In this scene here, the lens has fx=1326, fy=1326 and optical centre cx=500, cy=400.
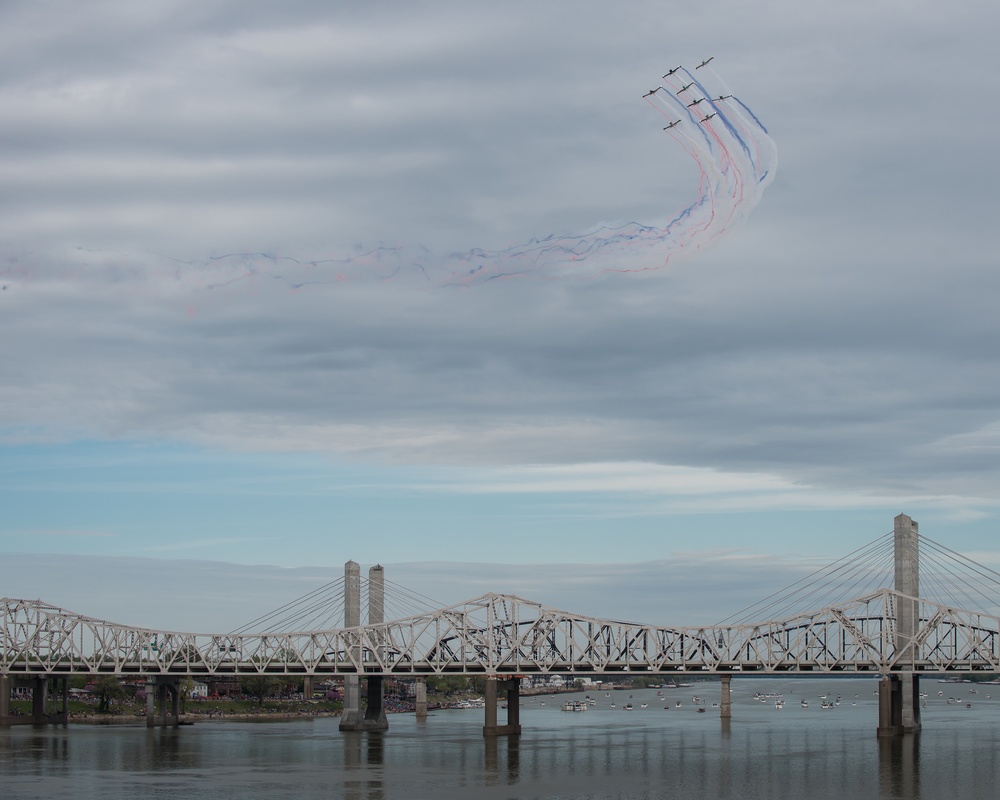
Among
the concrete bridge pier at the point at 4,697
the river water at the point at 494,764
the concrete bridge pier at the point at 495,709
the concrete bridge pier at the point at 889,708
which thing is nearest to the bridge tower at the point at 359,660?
the river water at the point at 494,764

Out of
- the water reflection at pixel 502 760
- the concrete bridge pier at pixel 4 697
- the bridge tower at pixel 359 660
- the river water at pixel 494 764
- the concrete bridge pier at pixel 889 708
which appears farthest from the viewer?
the concrete bridge pier at pixel 4 697

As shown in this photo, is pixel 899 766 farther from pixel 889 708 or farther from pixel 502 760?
pixel 889 708

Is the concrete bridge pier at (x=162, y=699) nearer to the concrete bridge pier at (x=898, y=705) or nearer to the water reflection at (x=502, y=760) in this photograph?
the water reflection at (x=502, y=760)

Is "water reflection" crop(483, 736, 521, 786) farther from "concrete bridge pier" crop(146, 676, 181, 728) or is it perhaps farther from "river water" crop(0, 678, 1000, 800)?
"concrete bridge pier" crop(146, 676, 181, 728)

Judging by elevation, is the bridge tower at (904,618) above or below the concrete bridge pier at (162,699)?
above

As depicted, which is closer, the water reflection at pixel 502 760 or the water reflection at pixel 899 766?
the water reflection at pixel 899 766

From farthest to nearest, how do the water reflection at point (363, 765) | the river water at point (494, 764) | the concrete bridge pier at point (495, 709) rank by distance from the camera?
the concrete bridge pier at point (495, 709) < the river water at point (494, 764) < the water reflection at point (363, 765)
